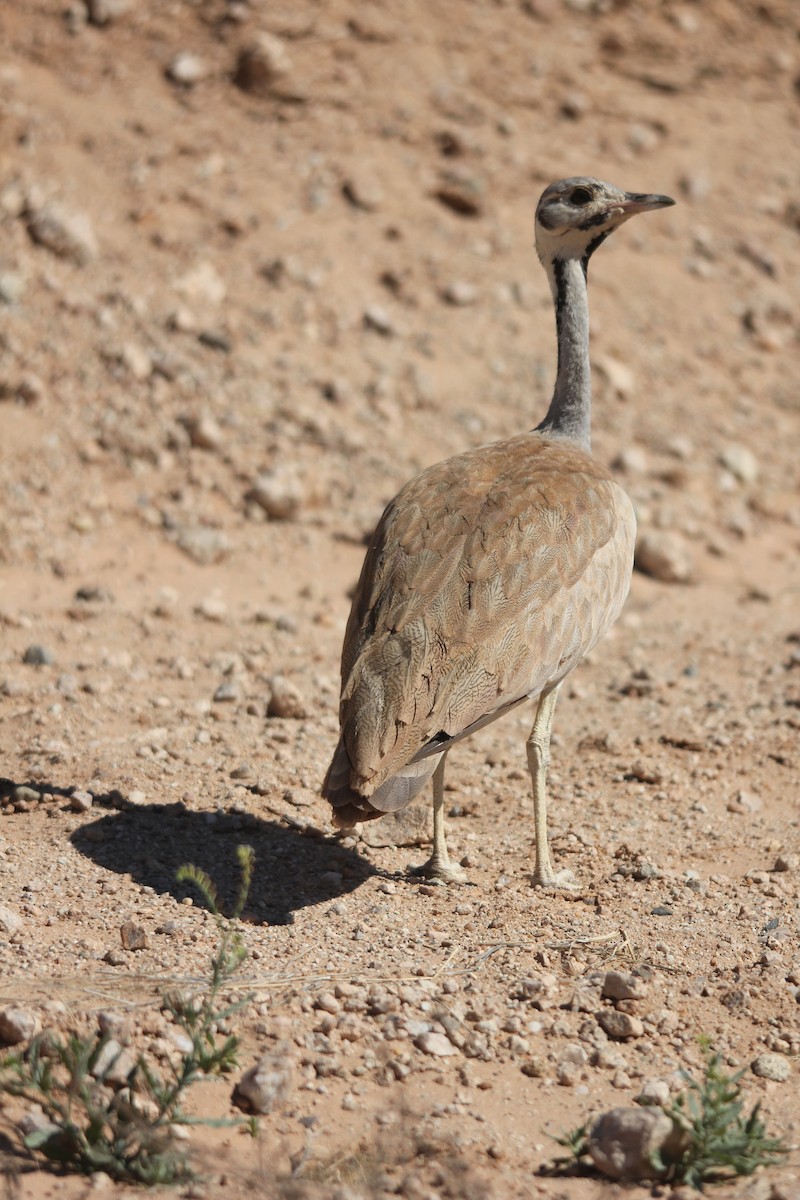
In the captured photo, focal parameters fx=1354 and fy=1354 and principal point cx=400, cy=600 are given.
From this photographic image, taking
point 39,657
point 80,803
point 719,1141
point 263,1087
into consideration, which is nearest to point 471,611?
point 80,803

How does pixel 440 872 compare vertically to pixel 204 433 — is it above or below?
above

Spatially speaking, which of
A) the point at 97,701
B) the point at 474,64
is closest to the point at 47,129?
the point at 474,64

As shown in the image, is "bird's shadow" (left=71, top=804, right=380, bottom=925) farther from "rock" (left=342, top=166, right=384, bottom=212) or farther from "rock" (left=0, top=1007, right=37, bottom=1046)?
"rock" (left=342, top=166, right=384, bottom=212)

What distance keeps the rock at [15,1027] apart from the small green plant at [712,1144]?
4.12 ft

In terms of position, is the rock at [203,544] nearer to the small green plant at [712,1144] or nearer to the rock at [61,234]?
the rock at [61,234]

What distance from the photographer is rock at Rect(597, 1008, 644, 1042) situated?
3.56m

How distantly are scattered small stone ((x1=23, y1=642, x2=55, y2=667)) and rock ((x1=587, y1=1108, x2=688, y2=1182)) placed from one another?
3.57m

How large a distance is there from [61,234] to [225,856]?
4756 millimetres

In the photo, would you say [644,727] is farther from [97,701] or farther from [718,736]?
[97,701]

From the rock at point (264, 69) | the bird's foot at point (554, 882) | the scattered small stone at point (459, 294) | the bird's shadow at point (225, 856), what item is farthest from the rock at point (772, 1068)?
the rock at point (264, 69)

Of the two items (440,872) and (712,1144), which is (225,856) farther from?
(712,1144)

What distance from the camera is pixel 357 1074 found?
3.33 metres

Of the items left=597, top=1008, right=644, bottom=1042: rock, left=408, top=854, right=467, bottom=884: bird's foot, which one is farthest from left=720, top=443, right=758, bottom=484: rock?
left=597, top=1008, right=644, bottom=1042: rock

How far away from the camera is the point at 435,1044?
3447 mm
